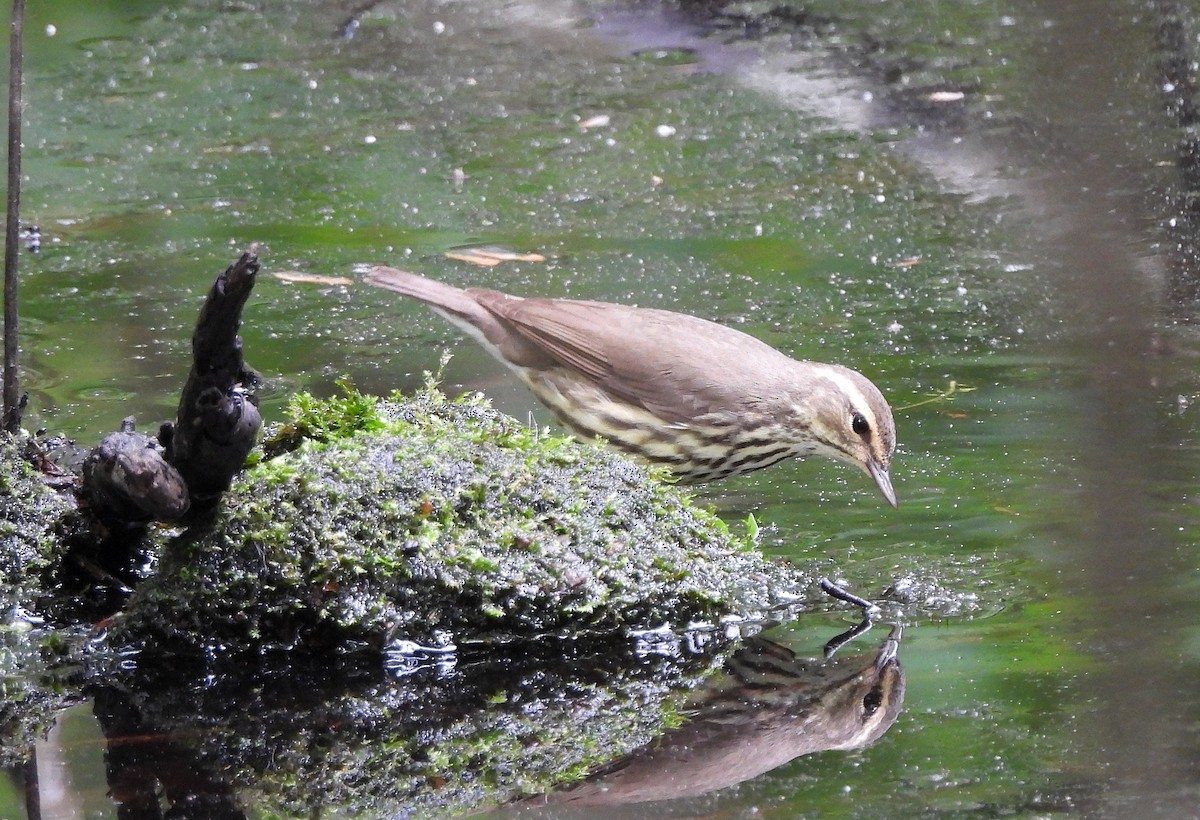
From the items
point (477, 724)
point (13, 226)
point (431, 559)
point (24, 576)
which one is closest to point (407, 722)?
point (477, 724)

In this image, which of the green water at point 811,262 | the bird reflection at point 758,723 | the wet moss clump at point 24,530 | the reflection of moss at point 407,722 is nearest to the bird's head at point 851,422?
the green water at point 811,262

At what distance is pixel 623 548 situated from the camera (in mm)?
3639

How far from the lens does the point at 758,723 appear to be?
3.10 meters

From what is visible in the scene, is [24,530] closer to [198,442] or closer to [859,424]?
[198,442]

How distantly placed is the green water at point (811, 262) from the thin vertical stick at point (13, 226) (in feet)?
3.56

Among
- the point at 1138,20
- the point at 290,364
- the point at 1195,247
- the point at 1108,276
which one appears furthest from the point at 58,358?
the point at 1138,20

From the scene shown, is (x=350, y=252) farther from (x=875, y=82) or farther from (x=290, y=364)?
(x=875, y=82)

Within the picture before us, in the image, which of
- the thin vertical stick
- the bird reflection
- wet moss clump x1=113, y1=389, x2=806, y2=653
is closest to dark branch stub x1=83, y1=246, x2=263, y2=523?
wet moss clump x1=113, y1=389, x2=806, y2=653

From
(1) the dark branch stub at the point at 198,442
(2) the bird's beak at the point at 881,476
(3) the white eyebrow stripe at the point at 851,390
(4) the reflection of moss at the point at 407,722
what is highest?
(1) the dark branch stub at the point at 198,442

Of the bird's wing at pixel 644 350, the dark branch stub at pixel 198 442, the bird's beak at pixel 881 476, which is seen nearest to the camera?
the dark branch stub at pixel 198 442

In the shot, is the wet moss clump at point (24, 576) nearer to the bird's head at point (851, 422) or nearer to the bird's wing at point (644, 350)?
the bird's wing at point (644, 350)

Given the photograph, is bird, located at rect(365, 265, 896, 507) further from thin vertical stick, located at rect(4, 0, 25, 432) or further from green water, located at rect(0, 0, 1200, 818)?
thin vertical stick, located at rect(4, 0, 25, 432)

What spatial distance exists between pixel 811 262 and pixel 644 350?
1939mm

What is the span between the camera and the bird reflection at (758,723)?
2.86m
